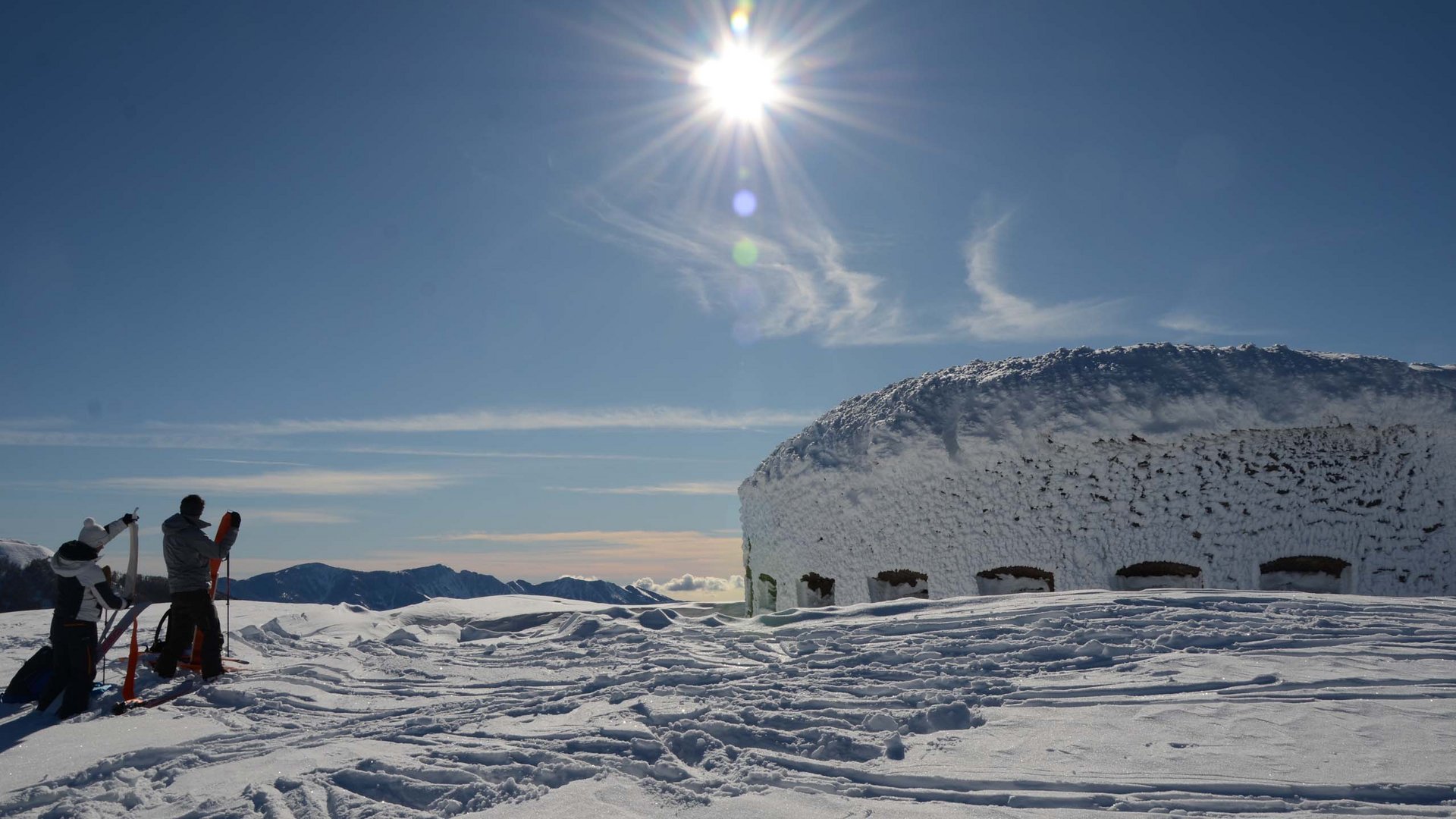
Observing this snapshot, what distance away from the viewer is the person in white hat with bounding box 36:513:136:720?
19.7 feet

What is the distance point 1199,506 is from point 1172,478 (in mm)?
538

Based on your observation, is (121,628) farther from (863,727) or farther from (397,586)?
(397,586)

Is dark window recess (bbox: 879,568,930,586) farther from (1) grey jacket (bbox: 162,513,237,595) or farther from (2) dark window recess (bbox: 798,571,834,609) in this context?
(1) grey jacket (bbox: 162,513,237,595)

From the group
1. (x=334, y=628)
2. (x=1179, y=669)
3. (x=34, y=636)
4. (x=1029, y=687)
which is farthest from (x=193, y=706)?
(x=1179, y=669)

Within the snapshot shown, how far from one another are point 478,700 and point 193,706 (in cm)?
228

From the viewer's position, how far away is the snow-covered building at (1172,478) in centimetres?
1116

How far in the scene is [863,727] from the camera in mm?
4480

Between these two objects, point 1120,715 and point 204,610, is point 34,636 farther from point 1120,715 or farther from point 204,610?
point 1120,715

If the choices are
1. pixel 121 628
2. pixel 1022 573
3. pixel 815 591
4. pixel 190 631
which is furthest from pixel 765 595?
pixel 121 628

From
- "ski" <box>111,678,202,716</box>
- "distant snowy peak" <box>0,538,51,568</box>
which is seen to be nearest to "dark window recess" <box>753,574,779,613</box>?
"ski" <box>111,678,202,716</box>

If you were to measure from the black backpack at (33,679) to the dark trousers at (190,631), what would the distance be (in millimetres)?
797

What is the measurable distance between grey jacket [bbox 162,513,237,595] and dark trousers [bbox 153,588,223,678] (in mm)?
89

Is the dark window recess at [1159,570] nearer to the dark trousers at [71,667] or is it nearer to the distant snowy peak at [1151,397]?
the distant snowy peak at [1151,397]

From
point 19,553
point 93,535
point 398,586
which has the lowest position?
point 398,586
